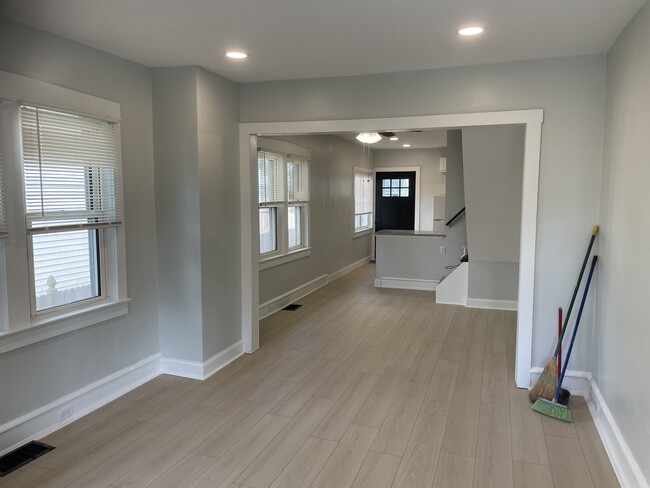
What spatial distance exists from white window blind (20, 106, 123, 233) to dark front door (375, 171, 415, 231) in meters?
7.57

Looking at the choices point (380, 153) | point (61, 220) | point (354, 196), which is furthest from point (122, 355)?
point (380, 153)

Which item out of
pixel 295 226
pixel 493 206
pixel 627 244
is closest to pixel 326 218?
pixel 295 226

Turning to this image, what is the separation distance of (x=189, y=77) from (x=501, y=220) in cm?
346

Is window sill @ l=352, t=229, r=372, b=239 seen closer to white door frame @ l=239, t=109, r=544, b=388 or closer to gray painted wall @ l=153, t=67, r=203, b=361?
white door frame @ l=239, t=109, r=544, b=388

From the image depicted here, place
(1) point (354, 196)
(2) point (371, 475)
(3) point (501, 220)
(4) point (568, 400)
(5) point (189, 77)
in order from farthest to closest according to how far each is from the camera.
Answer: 1. (1) point (354, 196)
2. (3) point (501, 220)
3. (5) point (189, 77)
4. (4) point (568, 400)
5. (2) point (371, 475)

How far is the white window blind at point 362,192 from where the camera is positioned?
9.17 m

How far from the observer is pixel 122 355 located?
342 cm

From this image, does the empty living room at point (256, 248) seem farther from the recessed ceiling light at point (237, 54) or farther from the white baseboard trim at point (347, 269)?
the white baseboard trim at point (347, 269)

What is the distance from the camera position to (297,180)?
→ 6.47m

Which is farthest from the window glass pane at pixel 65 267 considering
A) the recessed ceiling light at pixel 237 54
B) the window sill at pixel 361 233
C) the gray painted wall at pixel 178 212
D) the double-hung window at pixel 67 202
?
the window sill at pixel 361 233

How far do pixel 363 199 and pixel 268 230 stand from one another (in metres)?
4.17

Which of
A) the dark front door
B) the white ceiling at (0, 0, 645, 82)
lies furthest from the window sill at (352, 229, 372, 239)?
the white ceiling at (0, 0, 645, 82)

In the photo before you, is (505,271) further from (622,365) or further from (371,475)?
(371,475)

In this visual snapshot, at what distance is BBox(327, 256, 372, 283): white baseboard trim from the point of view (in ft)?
25.2
